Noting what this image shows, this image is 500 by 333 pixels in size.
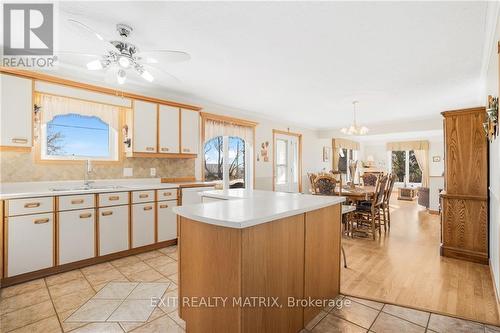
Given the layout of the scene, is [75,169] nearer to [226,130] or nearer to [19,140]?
[19,140]

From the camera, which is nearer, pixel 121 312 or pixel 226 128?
pixel 121 312

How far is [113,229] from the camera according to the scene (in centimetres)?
314

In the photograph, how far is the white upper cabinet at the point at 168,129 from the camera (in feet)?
12.5

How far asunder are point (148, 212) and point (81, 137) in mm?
1349

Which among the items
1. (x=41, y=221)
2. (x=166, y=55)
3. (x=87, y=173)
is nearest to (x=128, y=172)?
(x=87, y=173)

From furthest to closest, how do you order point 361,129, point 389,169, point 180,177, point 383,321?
point 389,169, point 361,129, point 180,177, point 383,321

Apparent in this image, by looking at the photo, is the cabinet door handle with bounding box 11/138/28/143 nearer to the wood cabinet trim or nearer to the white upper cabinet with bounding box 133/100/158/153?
the wood cabinet trim

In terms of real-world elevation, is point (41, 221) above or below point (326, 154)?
below

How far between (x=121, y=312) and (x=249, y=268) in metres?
1.39

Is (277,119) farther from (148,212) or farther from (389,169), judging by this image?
(389,169)

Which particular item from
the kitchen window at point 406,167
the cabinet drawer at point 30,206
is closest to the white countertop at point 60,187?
the cabinet drawer at point 30,206

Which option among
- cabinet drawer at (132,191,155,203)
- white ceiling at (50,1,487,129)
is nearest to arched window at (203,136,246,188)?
white ceiling at (50,1,487,129)

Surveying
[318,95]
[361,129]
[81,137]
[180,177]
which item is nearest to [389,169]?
[361,129]

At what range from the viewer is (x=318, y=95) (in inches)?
172
